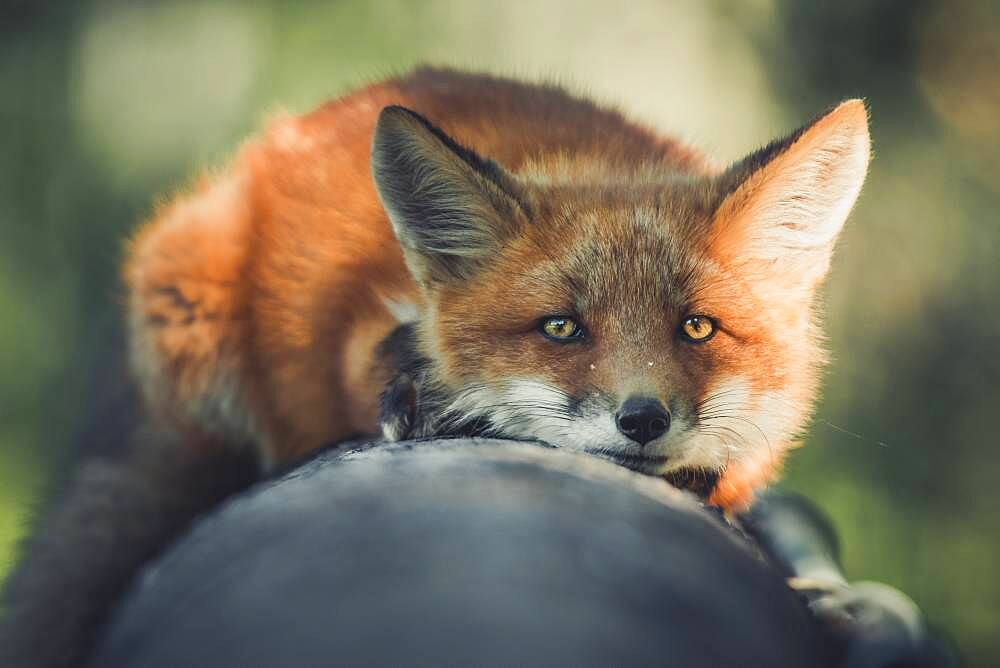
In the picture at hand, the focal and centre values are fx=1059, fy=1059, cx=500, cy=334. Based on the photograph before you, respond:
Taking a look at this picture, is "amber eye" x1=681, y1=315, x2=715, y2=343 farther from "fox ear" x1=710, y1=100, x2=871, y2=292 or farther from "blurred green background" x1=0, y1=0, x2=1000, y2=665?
"blurred green background" x1=0, y1=0, x2=1000, y2=665

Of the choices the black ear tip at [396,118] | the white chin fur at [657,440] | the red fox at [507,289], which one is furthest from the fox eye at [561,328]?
the black ear tip at [396,118]

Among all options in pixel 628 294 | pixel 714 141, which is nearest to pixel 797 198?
pixel 628 294

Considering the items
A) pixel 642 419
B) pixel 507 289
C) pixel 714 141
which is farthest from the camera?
pixel 714 141

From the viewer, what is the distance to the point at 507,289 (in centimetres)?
298

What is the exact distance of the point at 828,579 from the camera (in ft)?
9.77

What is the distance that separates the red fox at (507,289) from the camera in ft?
9.08

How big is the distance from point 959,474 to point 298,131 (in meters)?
7.30

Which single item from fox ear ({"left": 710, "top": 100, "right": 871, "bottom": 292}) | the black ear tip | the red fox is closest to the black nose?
the red fox

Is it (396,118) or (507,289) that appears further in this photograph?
(507,289)

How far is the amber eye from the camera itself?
2.82m

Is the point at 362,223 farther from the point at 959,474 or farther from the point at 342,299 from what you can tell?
the point at 959,474

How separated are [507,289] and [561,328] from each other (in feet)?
0.77

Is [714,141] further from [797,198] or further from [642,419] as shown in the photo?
[642,419]

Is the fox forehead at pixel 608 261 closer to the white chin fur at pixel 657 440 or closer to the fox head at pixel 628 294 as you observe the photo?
the fox head at pixel 628 294
